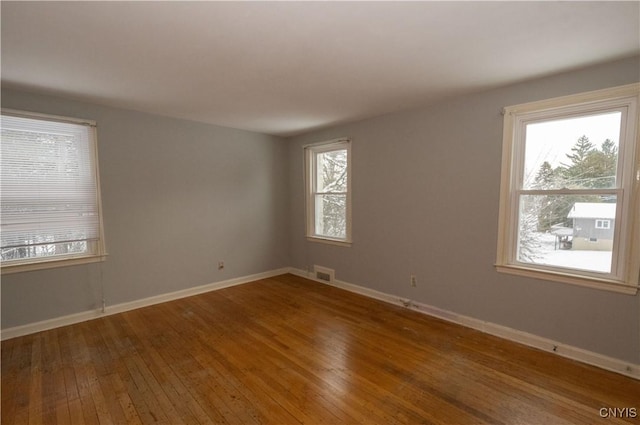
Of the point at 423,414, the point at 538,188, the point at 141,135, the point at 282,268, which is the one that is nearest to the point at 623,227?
the point at 538,188

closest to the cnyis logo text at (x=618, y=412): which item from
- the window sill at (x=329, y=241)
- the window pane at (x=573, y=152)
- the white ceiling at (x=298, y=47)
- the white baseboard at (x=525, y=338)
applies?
the white baseboard at (x=525, y=338)

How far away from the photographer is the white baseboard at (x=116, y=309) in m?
2.84

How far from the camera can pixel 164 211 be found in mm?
3734

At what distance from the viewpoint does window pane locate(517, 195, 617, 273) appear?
2295 millimetres

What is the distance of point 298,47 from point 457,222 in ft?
7.66

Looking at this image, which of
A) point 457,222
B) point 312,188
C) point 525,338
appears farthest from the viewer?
point 312,188

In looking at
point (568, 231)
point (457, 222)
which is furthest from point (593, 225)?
point (457, 222)

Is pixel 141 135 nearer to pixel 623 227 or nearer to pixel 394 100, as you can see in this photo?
pixel 394 100

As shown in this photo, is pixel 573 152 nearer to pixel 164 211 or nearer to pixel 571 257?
pixel 571 257

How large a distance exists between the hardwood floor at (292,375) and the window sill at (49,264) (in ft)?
2.19

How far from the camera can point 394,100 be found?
3104 millimetres

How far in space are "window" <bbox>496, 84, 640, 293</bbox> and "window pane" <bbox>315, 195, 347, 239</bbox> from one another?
84.2 inches

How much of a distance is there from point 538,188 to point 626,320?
119 cm

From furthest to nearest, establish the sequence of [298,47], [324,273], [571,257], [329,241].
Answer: [324,273] < [329,241] < [571,257] < [298,47]
